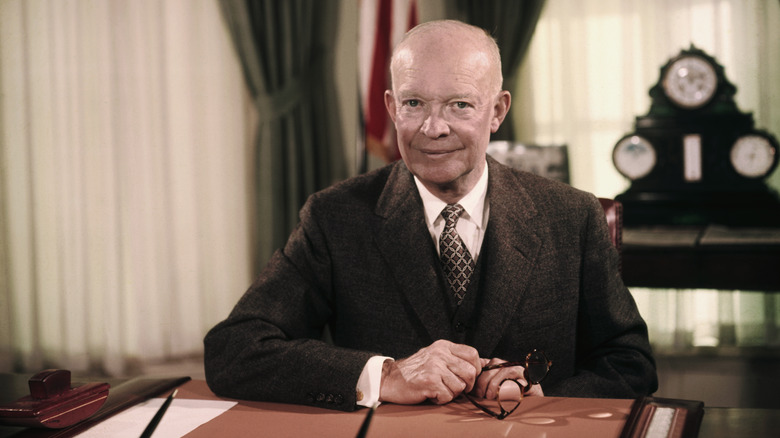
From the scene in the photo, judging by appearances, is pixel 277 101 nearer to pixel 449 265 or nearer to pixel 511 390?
pixel 449 265

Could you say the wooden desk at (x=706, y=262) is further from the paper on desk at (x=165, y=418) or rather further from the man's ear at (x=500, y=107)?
the paper on desk at (x=165, y=418)

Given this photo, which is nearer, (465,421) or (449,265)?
(465,421)

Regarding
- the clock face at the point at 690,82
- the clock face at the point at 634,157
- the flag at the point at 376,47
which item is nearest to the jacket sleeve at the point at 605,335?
the clock face at the point at 634,157

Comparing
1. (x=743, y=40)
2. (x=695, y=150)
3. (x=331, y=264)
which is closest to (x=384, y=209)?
(x=331, y=264)

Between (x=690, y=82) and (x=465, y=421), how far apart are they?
318 cm

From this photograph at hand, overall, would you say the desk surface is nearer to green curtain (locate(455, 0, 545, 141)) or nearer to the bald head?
the bald head

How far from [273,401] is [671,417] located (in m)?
0.68

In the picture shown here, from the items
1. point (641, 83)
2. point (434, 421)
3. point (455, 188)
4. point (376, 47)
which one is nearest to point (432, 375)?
point (434, 421)

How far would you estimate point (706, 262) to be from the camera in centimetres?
292

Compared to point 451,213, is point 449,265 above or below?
below

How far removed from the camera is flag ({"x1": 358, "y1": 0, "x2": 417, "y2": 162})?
4.04m

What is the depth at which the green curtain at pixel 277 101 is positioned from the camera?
4.42 m

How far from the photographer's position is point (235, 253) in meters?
4.62

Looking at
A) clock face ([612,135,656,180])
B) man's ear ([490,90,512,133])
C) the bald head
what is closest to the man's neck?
man's ear ([490,90,512,133])
